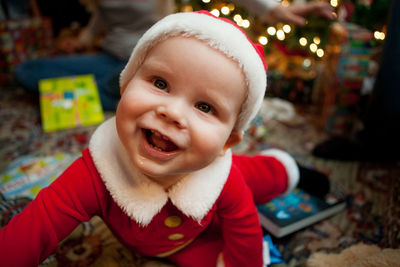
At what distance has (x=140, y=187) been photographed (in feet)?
1.60

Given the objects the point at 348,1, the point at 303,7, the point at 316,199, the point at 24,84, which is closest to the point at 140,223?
the point at 316,199

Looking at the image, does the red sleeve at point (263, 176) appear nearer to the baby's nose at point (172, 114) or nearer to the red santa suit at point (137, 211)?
the red santa suit at point (137, 211)

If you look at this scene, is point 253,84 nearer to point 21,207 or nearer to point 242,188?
point 242,188

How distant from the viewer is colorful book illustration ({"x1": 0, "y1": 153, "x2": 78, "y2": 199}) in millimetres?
744

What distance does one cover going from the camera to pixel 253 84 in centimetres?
46

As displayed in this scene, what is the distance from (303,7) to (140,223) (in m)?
0.81

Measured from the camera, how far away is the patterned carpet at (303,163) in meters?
0.66

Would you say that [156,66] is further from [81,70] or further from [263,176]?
[81,70]

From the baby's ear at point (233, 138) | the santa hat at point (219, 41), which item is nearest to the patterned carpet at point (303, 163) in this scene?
the baby's ear at point (233, 138)

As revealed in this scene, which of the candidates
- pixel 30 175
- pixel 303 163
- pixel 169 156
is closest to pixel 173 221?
pixel 169 156

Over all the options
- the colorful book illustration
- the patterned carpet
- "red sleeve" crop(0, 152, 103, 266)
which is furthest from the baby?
the colorful book illustration

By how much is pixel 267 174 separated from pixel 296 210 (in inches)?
5.5

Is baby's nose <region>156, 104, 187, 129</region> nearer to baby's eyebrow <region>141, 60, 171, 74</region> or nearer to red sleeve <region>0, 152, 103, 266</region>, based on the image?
baby's eyebrow <region>141, 60, 171, 74</region>

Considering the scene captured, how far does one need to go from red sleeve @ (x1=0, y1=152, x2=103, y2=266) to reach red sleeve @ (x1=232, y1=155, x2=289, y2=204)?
362mm
